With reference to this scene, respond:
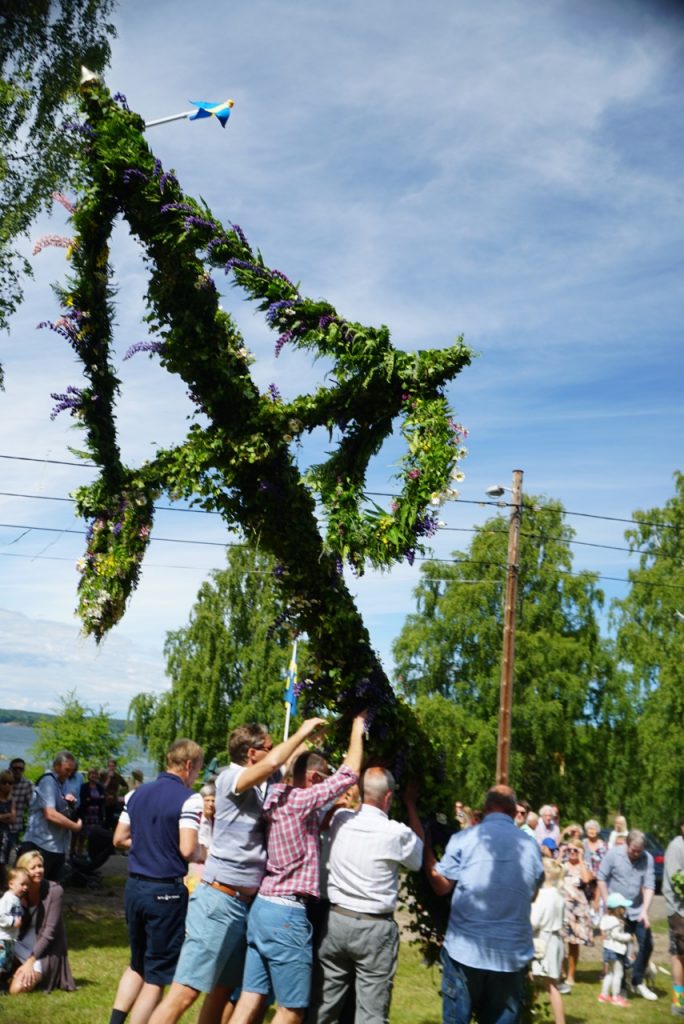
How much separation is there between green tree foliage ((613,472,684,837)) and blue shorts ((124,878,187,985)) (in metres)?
27.2

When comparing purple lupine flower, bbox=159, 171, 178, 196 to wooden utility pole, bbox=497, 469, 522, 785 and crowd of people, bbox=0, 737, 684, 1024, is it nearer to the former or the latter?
crowd of people, bbox=0, 737, 684, 1024

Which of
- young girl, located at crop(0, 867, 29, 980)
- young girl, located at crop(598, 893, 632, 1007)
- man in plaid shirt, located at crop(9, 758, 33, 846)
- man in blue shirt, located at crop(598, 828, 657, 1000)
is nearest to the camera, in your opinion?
young girl, located at crop(0, 867, 29, 980)

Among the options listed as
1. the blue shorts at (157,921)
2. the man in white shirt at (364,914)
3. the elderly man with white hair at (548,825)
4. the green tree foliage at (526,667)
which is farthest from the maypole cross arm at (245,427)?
the green tree foliage at (526,667)

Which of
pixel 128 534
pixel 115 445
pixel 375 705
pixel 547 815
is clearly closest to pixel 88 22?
pixel 115 445

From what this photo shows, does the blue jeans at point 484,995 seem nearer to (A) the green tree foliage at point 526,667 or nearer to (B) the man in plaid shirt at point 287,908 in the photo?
(B) the man in plaid shirt at point 287,908

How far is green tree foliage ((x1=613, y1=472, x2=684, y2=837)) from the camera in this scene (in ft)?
101

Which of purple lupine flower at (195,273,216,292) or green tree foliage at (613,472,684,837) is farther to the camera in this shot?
green tree foliage at (613,472,684,837)

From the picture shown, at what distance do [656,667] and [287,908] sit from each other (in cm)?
2926

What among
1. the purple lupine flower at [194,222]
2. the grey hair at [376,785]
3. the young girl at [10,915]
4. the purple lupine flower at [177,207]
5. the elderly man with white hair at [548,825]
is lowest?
the young girl at [10,915]

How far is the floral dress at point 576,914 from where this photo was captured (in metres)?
10.8

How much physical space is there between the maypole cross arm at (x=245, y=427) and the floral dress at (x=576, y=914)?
19.9 feet

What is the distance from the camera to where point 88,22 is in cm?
692

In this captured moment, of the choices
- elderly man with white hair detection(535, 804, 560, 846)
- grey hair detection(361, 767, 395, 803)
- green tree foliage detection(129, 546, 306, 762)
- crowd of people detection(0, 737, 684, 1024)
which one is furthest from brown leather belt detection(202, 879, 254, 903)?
green tree foliage detection(129, 546, 306, 762)

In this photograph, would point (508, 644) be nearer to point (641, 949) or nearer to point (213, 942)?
point (641, 949)
